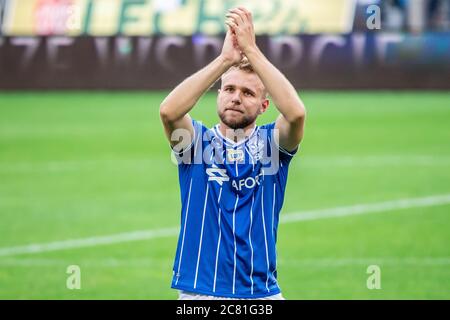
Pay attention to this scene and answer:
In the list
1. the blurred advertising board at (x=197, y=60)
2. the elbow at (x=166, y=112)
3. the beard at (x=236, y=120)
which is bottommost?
the beard at (x=236, y=120)

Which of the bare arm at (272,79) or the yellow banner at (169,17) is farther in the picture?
the yellow banner at (169,17)

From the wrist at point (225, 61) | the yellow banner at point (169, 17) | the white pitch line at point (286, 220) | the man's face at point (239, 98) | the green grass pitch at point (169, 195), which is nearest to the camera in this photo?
the wrist at point (225, 61)

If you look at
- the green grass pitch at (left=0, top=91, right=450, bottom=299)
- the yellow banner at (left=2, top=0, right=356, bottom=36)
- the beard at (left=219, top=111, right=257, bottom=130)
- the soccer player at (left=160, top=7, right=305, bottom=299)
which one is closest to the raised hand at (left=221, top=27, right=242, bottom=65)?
the soccer player at (left=160, top=7, right=305, bottom=299)

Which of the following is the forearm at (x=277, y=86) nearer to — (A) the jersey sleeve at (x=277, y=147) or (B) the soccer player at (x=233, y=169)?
(B) the soccer player at (x=233, y=169)

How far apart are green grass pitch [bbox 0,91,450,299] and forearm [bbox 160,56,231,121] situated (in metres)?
4.23

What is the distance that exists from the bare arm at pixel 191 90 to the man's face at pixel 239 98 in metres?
0.13

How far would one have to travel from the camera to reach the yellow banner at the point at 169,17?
97.6ft

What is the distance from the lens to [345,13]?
99.4 feet

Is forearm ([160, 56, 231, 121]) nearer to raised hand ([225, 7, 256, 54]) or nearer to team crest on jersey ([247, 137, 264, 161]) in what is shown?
raised hand ([225, 7, 256, 54])

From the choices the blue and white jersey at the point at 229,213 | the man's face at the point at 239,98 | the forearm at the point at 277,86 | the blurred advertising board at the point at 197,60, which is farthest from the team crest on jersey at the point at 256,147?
the blurred advertising board at the point at 197,60

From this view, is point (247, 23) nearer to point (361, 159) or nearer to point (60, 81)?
point (361, 159)

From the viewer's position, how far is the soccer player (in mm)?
6199

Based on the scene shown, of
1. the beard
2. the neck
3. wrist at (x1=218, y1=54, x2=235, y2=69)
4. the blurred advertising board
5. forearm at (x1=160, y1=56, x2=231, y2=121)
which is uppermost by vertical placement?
the blurred advertising board
